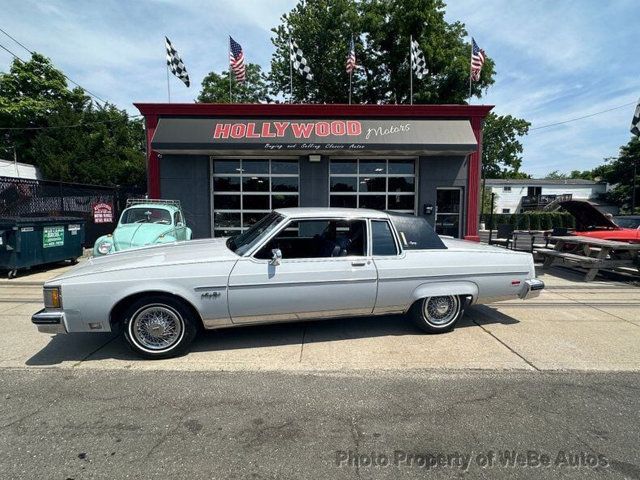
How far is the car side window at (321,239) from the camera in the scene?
4574 millimetres

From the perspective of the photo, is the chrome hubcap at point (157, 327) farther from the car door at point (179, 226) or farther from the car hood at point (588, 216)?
the car hood at point (588, 216)

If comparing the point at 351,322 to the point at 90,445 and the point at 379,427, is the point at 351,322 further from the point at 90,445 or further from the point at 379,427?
the point at 90,445

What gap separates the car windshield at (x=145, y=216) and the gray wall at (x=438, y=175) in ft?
27.5

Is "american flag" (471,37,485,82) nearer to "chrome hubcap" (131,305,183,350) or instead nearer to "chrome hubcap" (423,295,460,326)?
"chrome hubcap" (423,295,460,326)

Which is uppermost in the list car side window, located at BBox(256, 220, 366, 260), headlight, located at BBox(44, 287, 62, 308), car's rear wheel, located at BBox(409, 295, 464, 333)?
car side window, located at BBox(256, 220, 366, 260)

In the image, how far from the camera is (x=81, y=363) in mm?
3877

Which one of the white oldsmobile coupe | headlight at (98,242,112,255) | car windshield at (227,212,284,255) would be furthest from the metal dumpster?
car windshield at (227,212,284,255)

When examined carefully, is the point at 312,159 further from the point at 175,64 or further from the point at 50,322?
the point at 50,322

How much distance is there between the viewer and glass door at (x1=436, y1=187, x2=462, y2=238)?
12977 millimetres

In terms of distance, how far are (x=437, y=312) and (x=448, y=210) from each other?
9097 mm

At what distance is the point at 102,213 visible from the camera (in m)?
12.2

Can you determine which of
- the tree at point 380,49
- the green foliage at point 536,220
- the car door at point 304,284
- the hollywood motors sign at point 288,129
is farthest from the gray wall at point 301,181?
the green foliage at point 536,220

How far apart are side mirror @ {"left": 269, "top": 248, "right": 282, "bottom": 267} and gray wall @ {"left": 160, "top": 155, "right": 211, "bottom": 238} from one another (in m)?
9.07

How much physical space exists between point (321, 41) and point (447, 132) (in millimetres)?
18267
